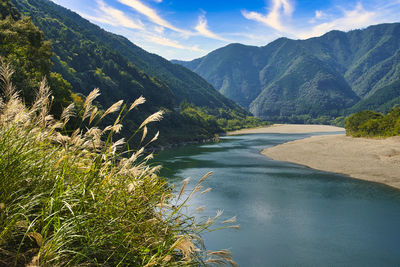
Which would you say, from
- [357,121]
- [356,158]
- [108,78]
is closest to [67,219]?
[356,158]

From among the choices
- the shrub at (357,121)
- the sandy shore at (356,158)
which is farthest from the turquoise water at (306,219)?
the shrub at (357,121)

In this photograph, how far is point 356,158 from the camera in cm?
4238

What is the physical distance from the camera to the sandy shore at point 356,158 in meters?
33.4

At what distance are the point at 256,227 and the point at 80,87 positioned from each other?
278 feet

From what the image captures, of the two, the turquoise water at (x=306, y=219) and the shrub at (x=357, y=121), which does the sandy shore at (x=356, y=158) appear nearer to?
the turquoise water at (x=306, y=219)

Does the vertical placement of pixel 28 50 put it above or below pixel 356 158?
above

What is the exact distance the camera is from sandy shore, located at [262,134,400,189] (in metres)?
33.4

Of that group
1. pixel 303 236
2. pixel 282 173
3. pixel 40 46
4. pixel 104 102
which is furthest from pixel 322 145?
pixel 104 102

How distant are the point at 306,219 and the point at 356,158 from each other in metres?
27.6

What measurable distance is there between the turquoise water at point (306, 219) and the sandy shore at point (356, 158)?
3.39 m

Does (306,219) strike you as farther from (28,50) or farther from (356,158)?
(28,50)

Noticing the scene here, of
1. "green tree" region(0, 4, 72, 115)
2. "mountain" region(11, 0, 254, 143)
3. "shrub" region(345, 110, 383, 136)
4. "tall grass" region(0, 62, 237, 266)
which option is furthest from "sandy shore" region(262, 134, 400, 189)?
"mountain" region(11, 0, 254, 143)

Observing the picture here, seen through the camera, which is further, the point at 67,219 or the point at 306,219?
the point at 306,219

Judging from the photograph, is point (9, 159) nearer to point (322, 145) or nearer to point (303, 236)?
point (303, 236)
